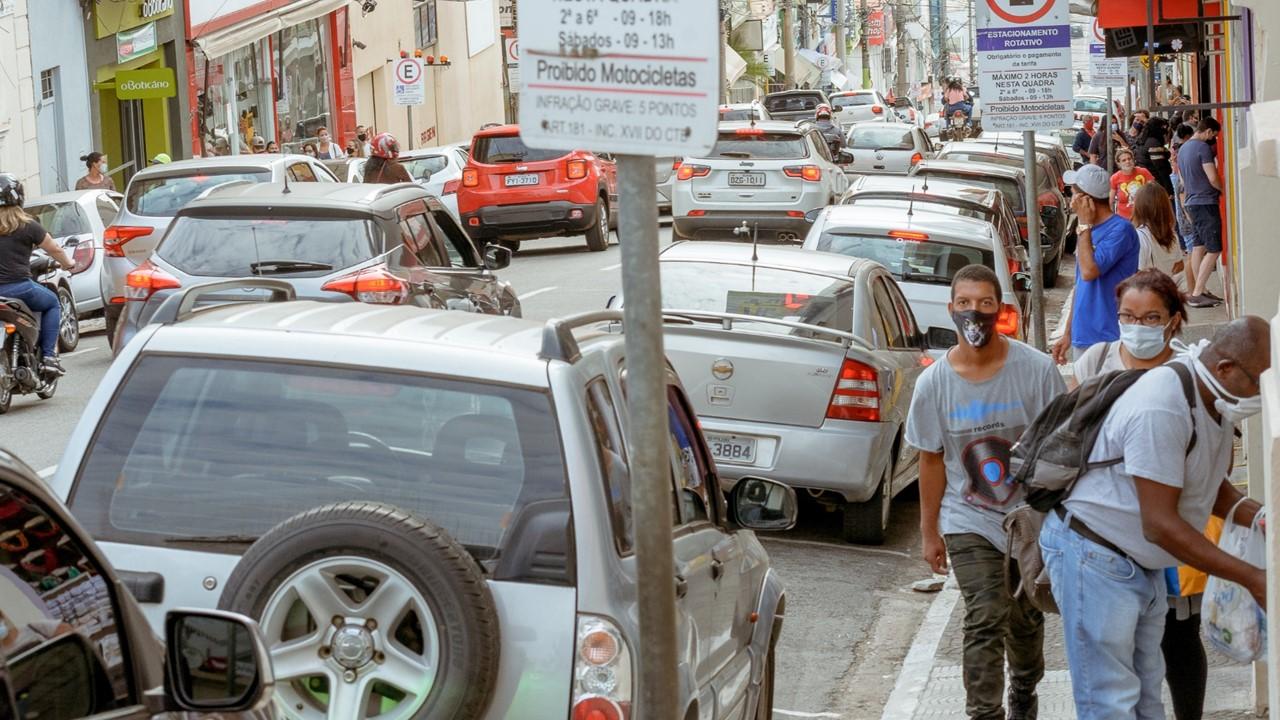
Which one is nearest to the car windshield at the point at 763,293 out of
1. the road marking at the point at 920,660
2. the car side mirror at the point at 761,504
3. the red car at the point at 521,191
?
the road marking at the point at 920,660

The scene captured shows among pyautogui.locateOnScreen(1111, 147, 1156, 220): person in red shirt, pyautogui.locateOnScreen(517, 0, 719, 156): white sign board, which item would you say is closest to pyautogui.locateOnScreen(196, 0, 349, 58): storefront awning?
pyautogui.locateOnScreen(1111, 147, 1156, 220): person in red shirt

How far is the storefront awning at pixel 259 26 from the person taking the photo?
38119 millimetres

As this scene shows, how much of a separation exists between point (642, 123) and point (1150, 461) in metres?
2.07

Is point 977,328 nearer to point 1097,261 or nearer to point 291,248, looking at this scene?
point 1097,261

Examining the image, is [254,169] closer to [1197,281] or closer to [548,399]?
[1197,281]

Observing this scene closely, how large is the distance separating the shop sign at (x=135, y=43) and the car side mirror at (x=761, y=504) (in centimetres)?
3030

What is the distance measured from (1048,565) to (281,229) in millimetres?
7596

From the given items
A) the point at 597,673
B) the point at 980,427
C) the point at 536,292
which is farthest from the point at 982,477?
the point at 536,292

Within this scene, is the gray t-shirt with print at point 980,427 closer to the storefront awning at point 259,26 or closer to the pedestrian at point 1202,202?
the pedestrian at point 1202,202

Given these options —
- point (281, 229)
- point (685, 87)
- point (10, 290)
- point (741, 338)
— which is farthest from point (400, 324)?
point (10, 290)

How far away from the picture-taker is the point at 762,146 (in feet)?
83.4

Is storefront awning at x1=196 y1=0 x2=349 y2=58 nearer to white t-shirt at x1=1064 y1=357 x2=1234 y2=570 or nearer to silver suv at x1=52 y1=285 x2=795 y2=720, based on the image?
silver suv at x1=52 y1=285 x2=795 y2=720

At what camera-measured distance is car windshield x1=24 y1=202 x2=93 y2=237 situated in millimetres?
20097

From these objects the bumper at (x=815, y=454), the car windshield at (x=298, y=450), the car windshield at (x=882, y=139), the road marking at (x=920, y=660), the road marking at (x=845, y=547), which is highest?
the car windshield at (x=882, y=139)
